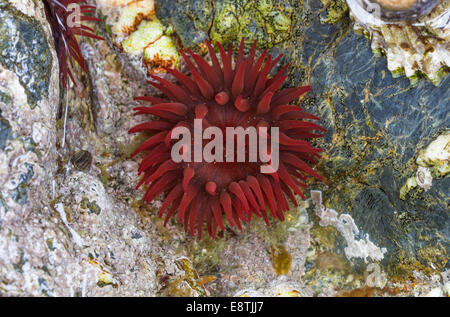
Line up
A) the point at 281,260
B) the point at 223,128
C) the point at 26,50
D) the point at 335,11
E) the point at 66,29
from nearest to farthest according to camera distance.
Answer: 1. the point at 26,50
2. the point at 66,29
3. the point at 223,128
4. the point at 335,11
5. the point at 281,260

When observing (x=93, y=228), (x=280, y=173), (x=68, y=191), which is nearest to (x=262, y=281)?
(x=280, y=173)

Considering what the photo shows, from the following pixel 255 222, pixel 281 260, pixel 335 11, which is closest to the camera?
pixel 335 11

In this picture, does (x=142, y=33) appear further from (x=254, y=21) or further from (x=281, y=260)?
(x=281, y=260)

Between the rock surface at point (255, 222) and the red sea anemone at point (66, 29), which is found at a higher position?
the red sea anemone at point (66, 29)

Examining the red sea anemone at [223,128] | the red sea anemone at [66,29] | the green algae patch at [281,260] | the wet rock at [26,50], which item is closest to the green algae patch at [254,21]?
the red sea anemone at [223,128]

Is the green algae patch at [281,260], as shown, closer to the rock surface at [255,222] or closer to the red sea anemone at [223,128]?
the rock surface at [255,222]

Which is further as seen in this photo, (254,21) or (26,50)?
(254,21)

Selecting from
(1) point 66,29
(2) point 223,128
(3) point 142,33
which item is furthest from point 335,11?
(1) point 66,29
